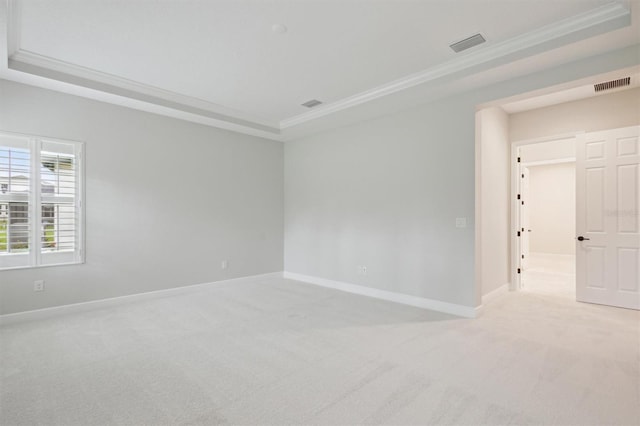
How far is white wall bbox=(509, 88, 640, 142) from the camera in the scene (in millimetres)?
4223

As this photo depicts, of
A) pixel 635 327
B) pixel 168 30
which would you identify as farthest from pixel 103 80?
pixel 635 327

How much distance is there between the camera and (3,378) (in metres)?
2.40

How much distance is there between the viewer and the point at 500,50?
3213mm

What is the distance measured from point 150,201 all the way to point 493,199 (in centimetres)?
515

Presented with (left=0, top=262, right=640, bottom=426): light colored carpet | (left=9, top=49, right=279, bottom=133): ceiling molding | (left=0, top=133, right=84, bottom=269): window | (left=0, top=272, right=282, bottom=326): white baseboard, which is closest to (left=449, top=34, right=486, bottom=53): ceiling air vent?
(left=0, top=262, right=640, bottom=426): light colored carpet

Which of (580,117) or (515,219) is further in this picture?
(515,219)

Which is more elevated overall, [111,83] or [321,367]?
[111,83]

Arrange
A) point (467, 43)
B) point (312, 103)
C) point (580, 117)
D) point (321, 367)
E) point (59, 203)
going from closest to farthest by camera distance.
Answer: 1. point (321, 367)
2. point (467, 43)
3. point (59, 203)
4. point (580, 117)
5. point (312, 103)

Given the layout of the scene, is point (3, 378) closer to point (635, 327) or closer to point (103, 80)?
point (103, 80)

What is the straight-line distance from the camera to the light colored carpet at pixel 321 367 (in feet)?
6.58

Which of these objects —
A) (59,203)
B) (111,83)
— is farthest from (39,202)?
(111,83)

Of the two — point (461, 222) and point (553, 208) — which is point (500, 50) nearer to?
point (461, 222)

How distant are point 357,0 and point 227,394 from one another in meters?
3.16

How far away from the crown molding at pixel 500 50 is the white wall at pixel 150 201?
2.24 metres
